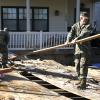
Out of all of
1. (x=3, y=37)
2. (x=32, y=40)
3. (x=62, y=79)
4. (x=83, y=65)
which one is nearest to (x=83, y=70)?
(x=83, y=65)

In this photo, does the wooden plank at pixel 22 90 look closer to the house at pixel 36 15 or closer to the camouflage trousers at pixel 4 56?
the camouflage trousers at pixel 4 56

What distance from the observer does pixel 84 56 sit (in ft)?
36.6

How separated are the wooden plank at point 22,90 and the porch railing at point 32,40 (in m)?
8.85

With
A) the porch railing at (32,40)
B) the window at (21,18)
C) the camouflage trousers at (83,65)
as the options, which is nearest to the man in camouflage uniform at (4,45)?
the camouflage trousers at (83,65)

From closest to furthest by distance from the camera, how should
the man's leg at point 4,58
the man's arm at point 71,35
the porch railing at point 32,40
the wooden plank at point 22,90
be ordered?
the wooden plank at point 22,90
the man's arm at point 71,35
the man's leg at point 4,58
the porch railing at point 32,40

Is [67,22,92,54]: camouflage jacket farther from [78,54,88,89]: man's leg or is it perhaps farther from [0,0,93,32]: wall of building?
[0,0,93,32]: wall of building

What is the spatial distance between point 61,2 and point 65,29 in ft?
5.42

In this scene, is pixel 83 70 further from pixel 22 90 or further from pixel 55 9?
pixel 55 9

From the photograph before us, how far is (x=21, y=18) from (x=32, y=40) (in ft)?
11.8

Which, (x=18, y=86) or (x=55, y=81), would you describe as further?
(x=55, y=81)

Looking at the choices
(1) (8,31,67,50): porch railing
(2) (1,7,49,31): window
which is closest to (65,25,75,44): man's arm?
(1) (8,31,67,50): porch railing

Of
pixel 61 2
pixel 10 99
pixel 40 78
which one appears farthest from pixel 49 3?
pixel 10 99

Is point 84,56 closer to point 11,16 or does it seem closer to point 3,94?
point 3,94

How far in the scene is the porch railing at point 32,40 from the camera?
21734 millimetres
